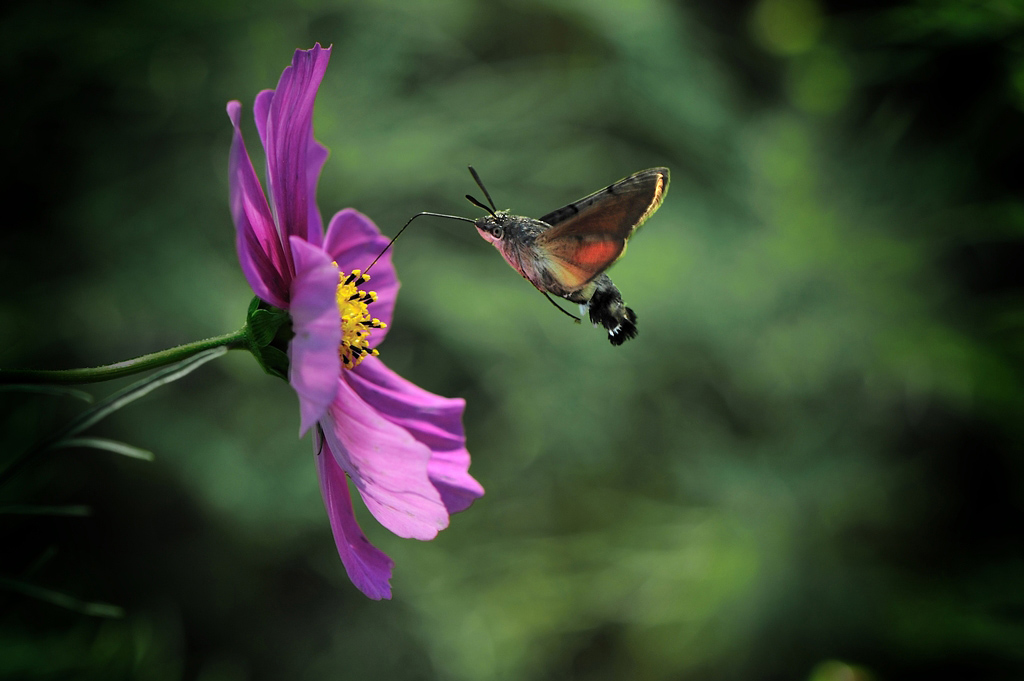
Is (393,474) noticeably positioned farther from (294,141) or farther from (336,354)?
(294,141)

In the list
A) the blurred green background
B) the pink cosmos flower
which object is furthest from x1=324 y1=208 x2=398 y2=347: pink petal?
the blurred green background

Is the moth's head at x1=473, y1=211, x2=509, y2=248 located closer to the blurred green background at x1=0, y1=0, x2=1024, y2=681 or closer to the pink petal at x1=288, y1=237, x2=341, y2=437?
the pink petal at x1=288, y1=237, x2=341, y2=437

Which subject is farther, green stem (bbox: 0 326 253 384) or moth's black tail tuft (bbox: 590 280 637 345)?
moth's black tail tuft (bbox: 590 280 637 345)

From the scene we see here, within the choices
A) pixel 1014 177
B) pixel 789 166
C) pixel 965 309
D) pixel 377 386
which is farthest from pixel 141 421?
pixel 1014 177

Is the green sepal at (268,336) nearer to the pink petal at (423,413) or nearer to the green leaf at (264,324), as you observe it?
the green leaf at (264,324)

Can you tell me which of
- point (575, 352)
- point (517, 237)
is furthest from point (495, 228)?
point (575, 352)

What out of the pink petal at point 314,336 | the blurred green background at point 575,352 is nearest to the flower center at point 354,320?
→ the pink petal at point 314,336
